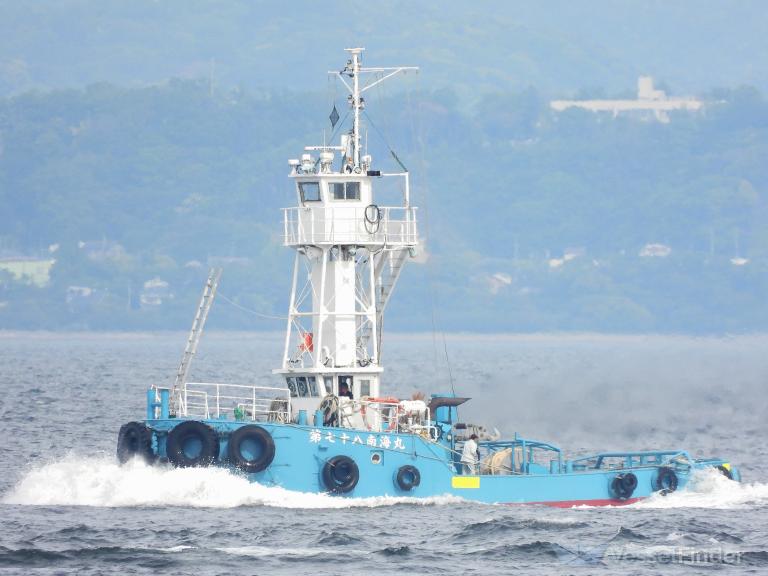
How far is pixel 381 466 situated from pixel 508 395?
17.8m

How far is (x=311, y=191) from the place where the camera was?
42156 mm

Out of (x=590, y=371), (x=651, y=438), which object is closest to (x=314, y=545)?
(x=651, y=438)

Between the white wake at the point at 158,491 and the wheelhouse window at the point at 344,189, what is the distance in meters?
6.94

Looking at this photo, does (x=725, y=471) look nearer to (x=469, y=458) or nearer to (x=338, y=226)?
(x=469, y=458)

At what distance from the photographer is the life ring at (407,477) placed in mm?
39812

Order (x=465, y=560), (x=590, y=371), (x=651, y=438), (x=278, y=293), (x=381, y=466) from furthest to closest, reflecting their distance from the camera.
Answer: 1. (x=278, y=293)
2. (x=590, y=371)
3. (x=651, y=438)
4. (x=381, y=466)
5. (x=465, y=560)

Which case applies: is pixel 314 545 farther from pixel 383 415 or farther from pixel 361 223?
pixel 361 223

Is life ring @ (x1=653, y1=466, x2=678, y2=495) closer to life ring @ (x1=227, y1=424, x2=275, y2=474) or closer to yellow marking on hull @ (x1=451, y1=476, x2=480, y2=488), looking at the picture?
yellow marking on hull @ (x1=451, y1=476, x2=480, y2=488)

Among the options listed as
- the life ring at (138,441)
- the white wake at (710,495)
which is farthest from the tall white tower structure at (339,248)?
the white wake at (710,495)

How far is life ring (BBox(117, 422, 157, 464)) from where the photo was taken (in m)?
39.3

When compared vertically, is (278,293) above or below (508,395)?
above

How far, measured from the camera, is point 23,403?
74.2 metres

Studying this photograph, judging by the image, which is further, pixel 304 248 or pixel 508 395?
pixel 508 395

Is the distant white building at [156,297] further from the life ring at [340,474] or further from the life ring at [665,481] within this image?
the life ring at [340,474]
